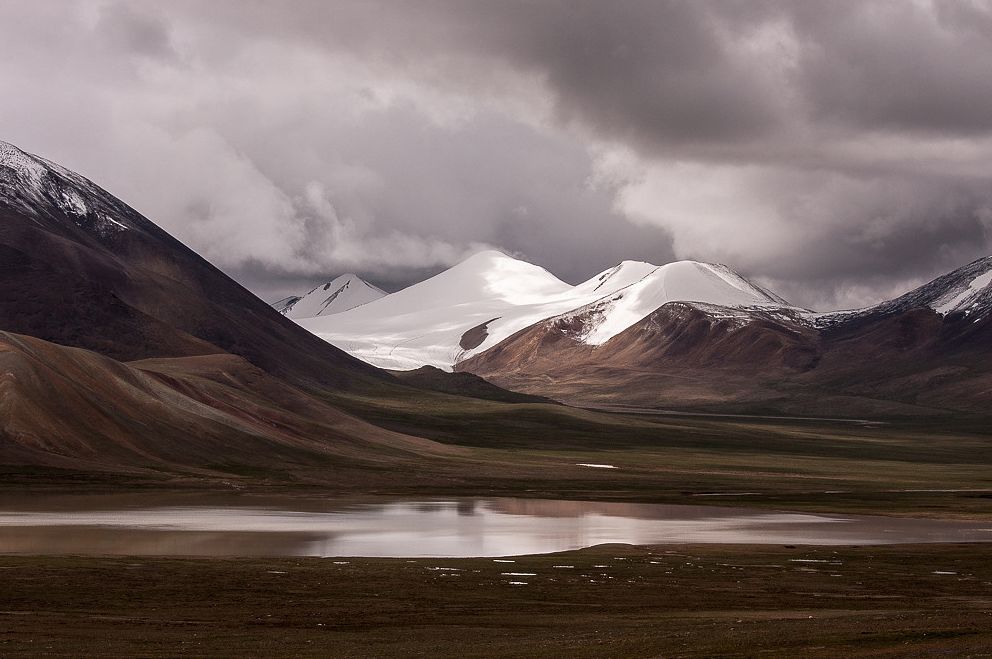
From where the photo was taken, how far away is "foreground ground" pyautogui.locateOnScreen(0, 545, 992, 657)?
32.8 m

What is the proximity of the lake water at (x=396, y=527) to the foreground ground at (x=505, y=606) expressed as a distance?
760 centimetres

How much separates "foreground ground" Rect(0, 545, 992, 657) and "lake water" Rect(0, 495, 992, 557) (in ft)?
24.9

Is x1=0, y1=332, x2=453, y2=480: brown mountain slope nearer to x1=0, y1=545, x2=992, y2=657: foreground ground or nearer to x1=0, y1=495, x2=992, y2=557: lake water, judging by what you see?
x1=0, y1=495, x2=992, y2=557: lake water

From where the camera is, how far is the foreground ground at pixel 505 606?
32781mm

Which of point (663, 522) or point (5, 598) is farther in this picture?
point (663, 522)

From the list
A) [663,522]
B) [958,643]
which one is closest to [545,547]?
[663,522]

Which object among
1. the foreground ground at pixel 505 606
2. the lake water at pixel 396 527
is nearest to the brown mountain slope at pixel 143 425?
the lake water at pixel 396 527

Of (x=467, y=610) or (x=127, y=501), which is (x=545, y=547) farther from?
(x=127, y=501)

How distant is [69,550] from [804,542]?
134 ft

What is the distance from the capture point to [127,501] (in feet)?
328

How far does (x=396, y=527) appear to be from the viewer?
82312 mm

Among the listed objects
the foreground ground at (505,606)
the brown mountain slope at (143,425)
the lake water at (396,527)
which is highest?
the brown mountain slope at (143,425)

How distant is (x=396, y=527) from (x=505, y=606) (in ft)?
128

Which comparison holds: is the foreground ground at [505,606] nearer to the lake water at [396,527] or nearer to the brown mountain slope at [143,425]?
the lake water at [396,527]
